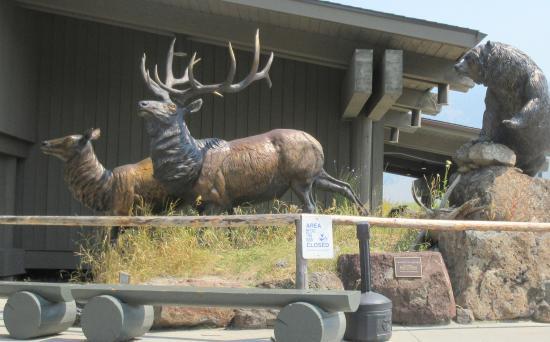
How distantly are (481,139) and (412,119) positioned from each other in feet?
18.3

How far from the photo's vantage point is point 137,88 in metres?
10.8

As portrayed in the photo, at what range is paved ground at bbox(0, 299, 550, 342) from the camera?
5082 millimetres

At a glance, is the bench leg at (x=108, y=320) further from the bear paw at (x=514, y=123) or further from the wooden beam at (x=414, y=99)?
the wooden beam at (x=414, y=99)

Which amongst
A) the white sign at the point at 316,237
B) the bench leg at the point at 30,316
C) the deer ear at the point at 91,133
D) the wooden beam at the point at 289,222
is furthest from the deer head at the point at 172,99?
the white sign at the point at 316,237

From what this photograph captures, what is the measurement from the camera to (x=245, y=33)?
9.61 m

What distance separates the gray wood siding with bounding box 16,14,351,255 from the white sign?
18.5 ft

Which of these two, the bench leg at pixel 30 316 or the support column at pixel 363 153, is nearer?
the bench leg at pixel 30 316

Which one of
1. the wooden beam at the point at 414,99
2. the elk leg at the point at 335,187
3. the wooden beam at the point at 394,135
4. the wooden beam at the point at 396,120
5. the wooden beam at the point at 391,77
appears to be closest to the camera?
the elk leg at the point at 335,187

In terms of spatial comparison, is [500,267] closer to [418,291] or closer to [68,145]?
[418,291]

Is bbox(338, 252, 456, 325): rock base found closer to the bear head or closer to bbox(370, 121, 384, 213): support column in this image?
the bear head

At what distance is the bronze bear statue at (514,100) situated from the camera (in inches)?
259

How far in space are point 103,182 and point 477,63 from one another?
4189 millimetres

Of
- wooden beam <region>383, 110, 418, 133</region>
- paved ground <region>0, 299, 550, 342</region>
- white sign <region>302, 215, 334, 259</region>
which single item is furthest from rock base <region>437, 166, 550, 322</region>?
wooden beam <region>383, 110, 418, 133</region>

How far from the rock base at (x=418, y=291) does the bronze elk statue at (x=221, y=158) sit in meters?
1.70
